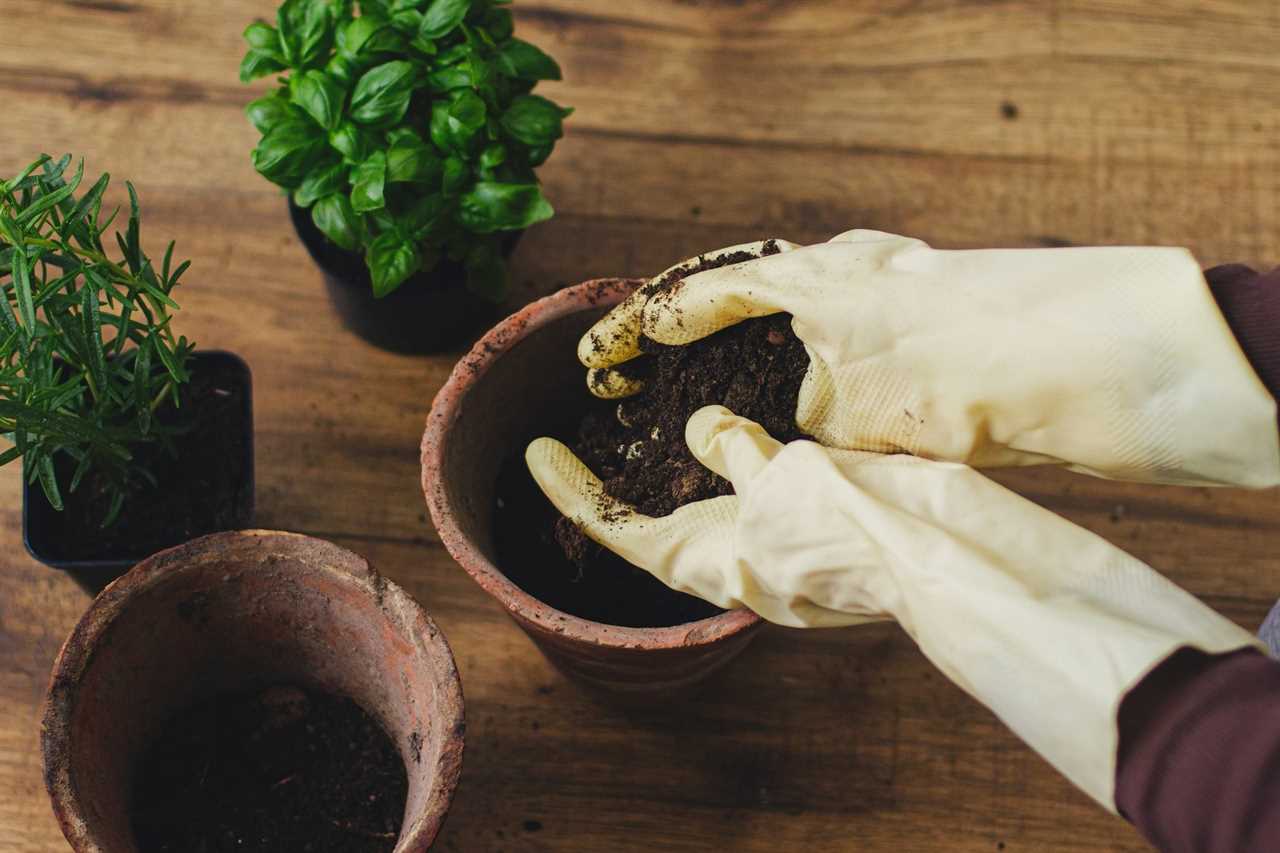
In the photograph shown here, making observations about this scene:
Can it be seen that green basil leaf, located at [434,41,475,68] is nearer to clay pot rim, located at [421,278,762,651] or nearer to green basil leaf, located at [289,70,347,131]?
green basil leaf, located at [289,70,347,131]

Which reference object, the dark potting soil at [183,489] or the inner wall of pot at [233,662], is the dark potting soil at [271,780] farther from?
the dark potting soil at [183,489]

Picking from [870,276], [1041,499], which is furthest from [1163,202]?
[870,276]

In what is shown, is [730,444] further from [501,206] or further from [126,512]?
[126,512]

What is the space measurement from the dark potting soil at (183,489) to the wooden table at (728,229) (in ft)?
0.32

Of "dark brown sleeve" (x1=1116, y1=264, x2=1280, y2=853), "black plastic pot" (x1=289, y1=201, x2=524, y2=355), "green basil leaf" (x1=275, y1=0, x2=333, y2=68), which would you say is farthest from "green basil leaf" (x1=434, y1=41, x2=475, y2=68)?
"dark brown sleeve" (x1=1116, y1=264, x2=1280, y2=853)

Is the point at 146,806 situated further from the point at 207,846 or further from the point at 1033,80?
the point at 1033,80

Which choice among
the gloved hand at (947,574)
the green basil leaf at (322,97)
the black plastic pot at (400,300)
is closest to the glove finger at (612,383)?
the gloved hand at (947,574)

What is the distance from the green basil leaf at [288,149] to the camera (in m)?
1.07

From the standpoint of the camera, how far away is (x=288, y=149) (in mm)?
1068

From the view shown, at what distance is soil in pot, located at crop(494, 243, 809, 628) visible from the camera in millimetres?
962

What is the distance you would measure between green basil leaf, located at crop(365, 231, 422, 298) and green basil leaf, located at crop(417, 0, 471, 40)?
0.64 feet

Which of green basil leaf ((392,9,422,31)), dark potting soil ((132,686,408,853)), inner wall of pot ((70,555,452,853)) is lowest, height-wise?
dark potting soil ((132,686,408,853))

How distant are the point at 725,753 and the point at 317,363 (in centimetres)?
65

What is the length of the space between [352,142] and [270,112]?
0.31 ft
